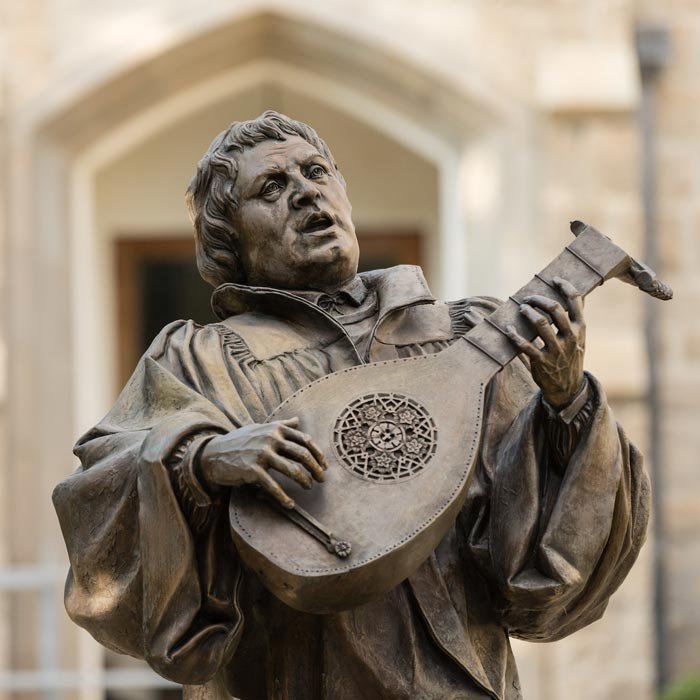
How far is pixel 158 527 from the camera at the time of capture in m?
2.77

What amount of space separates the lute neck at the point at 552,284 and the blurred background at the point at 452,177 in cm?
452

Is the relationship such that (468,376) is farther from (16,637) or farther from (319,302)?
(16,637)

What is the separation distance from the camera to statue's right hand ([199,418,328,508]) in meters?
2.65

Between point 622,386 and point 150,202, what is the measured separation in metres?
3.38

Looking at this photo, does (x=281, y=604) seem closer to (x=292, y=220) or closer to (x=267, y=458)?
(x=267, y=458)

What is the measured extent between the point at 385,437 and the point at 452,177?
578 cm

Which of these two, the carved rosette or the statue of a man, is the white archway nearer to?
the statue of a man

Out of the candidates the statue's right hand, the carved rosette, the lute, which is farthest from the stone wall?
the statue's right hand

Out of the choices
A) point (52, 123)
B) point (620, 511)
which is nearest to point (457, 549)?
point (620, 511)

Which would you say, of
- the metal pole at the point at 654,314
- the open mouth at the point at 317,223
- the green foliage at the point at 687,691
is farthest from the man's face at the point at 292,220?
the metal pole at the point at 654,314

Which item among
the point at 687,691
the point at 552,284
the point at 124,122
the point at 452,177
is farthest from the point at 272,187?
the point at 452,177

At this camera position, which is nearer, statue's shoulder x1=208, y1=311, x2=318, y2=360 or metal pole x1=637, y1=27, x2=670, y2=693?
statue's shoulder x1=208, y1=311, x2=318, y2=360

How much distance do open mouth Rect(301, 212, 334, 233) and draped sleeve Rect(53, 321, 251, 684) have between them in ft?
Answer: 0.77

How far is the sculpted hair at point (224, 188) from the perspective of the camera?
10.3 ft
